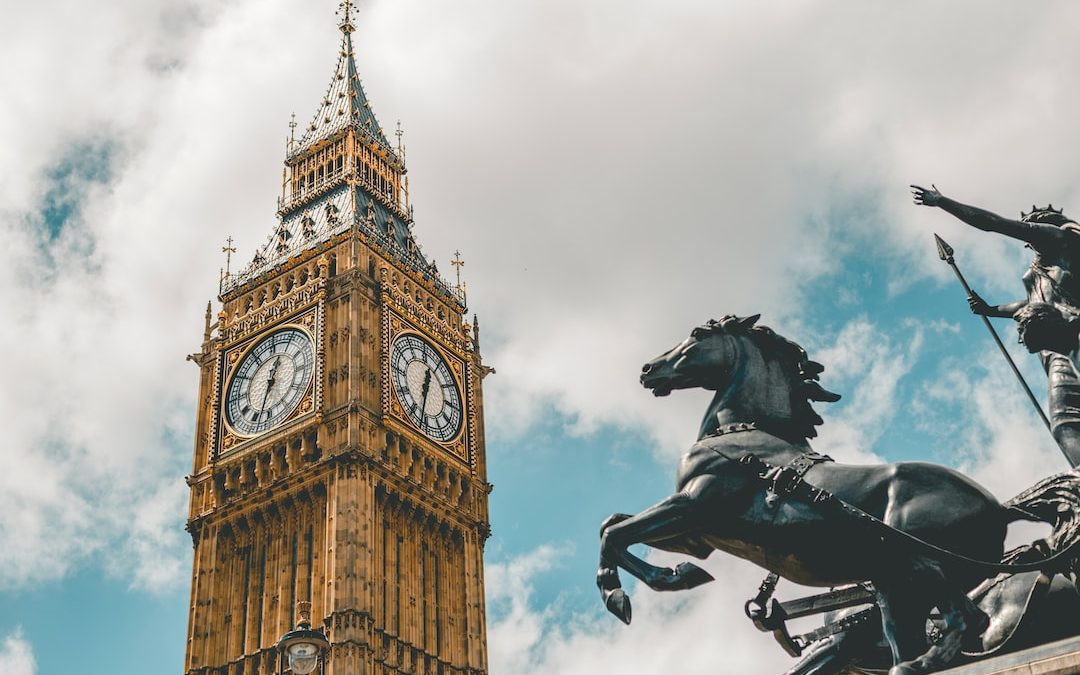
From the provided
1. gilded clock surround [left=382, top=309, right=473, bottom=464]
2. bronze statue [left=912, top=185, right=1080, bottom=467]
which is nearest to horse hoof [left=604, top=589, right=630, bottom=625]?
bronze statue [left=912, top=185, right=1080, bottom=467]

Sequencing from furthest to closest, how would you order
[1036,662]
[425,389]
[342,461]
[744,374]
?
1. [425,389]
2. [342,461]
3. [744,374]
4. [1036,662]

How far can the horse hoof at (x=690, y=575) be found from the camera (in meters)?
9.34

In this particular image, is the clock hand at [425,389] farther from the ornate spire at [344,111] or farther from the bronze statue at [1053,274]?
the bronze statue at [1053,274]

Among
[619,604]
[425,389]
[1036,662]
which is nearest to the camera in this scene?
[1036,662]

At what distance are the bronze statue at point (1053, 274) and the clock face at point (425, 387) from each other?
47326 millimetres

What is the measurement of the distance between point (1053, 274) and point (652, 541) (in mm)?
4011

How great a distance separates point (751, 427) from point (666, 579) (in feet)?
4.57

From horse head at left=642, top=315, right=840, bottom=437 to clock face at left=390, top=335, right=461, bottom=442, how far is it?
4679cm

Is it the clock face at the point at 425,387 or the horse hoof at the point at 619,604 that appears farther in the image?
the clock face at the point at 425,387

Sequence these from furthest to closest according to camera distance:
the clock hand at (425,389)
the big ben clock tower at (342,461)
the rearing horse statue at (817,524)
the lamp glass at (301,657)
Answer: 1. the clock hand at (425,389)
2. the big ben clock tower at (342,461)
3. the lamp glass at (301,657)
4. the rearing horse statue at (817,524)

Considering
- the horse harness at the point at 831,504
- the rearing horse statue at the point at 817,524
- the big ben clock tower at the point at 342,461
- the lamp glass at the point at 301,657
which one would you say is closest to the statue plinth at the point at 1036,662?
the rearing horse statue at the point at 817,524

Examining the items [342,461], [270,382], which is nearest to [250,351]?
[270,382]

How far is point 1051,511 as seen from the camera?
29.2ft

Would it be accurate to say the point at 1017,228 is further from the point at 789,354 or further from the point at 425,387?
the point at 425,387
